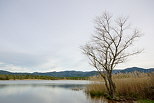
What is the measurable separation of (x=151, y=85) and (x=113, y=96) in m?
3.16

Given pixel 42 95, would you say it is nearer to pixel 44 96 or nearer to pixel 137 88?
pixel 44 96

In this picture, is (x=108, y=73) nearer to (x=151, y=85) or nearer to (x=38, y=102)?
(x=151, y=85)

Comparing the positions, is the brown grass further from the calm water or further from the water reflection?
the calm water

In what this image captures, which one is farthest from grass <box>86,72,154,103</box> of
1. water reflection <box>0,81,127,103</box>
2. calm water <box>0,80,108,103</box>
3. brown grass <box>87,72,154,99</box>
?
calm water <box>0,80,108,103</box>

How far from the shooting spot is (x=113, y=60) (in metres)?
13.3

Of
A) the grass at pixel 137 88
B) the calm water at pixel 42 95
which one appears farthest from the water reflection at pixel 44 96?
the grass at pixel 137 88

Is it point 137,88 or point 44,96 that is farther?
point 44,96

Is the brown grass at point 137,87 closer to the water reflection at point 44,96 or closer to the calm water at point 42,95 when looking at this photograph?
the water reflection at point 44,96

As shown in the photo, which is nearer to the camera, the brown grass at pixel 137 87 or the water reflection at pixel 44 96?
the brown grass at pixel 137 87

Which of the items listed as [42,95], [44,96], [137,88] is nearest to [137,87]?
[137,88]

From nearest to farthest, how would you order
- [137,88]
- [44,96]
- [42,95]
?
[137,88] < [44,96] < [42,95]

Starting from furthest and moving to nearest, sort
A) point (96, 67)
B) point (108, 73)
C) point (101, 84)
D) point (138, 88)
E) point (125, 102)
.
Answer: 1. point (101, 84)
2. point (96, 67)
3. point (108, 73)
4. point (138, 88)
5. point (125, 102)

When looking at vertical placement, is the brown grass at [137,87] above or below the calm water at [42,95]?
above

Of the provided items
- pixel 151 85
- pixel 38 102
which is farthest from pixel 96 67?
pixel 38 102
